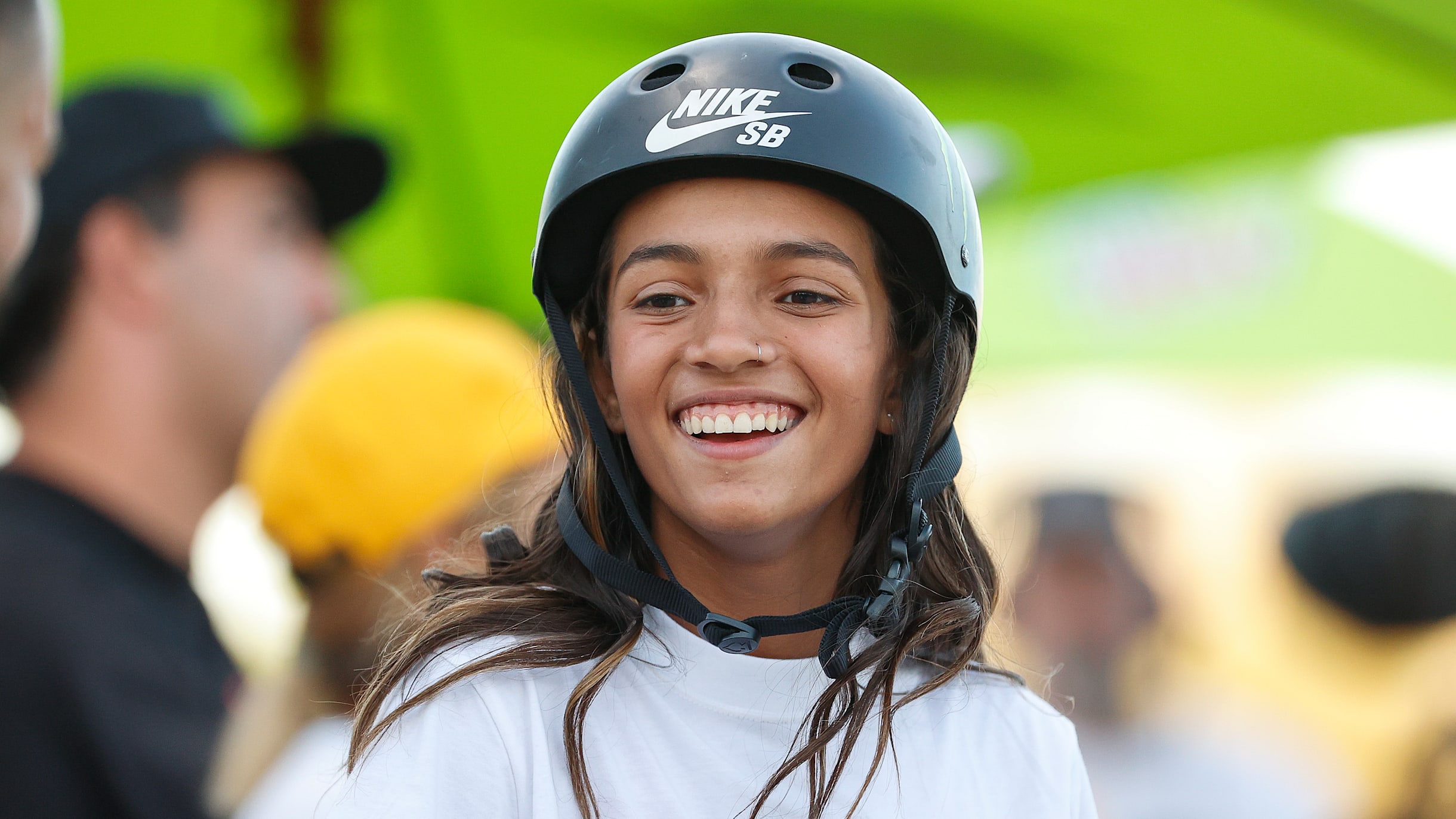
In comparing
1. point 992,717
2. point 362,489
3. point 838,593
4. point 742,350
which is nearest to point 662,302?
point 742,350

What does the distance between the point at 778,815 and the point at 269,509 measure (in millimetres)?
1742

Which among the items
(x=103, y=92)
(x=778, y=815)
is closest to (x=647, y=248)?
(x=778, y=815)

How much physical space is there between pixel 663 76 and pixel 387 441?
1324 mm

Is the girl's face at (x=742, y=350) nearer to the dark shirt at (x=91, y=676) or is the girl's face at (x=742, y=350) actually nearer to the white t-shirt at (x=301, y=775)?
the white t-shirt at (x=301, y=775)

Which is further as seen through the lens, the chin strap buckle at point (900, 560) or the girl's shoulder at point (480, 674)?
the chin strap buckle at point (900, 560)

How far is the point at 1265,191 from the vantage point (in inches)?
294

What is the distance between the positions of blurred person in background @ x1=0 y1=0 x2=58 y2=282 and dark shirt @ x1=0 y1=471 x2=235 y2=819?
92cm

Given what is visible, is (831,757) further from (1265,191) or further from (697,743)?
(1265,191)

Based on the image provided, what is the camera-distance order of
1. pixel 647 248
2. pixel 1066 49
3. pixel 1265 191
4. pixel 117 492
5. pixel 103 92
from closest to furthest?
pixel 647 248 → pixel 117 492 → pixel 103 92 → pixel 1066 49 → pixel 1265 191

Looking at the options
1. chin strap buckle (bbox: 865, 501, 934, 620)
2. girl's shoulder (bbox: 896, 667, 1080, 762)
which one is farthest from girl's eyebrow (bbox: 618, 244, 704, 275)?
girl's shoulder (bbox: 896, 667, 1080, 762)

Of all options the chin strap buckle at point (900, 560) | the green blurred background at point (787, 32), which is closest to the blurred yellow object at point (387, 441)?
the chin strap buckle at point (900, 560)

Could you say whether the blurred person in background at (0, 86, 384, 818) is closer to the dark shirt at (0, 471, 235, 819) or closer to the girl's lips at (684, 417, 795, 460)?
the dark shirt at (0, 471, 235, 819)

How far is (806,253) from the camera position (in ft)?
6.29

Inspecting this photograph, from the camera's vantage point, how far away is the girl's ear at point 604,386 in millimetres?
2160
